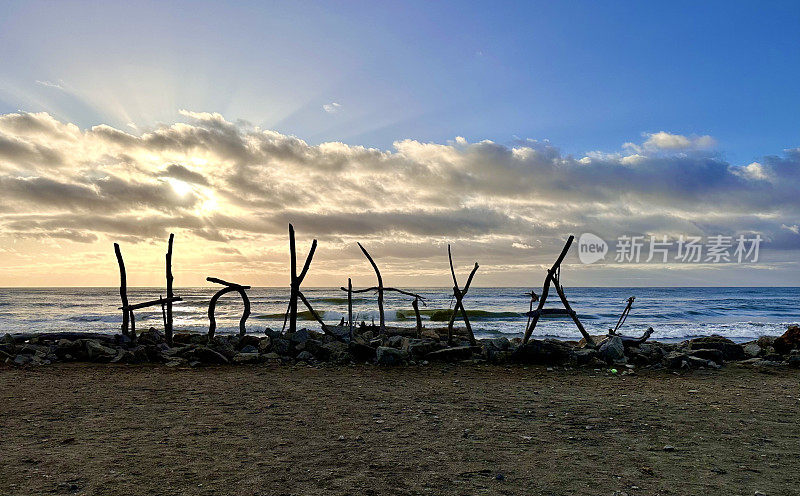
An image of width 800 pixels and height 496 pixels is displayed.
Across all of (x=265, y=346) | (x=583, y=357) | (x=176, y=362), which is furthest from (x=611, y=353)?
(x=176, y=362)

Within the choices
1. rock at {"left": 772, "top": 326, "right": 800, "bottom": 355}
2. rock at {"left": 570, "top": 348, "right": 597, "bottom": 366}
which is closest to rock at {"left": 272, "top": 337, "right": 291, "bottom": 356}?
rock at {"left": 570, "top": 348, "right": 597, "bottom": 366}

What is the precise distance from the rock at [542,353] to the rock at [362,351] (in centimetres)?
370

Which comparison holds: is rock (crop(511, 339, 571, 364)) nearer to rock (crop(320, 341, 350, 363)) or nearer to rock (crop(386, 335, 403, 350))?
rock (crop(386, 335, 403, 350))

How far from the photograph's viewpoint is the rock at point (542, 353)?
13555 mm

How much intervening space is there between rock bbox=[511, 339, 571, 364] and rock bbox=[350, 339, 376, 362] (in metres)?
3.70

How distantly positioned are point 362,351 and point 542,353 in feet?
15.0

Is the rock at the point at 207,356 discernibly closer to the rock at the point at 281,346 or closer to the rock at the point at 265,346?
the rock at the point at 265,346

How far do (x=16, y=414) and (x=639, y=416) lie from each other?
9381mm

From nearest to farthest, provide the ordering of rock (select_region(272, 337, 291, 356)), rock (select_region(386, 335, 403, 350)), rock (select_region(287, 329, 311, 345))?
1. rock (select_region(272, 337, 291, 356))
2. rock (select_region(287, 329, 311, 345))
3. rock (select_region(386, 335, 403, 350))

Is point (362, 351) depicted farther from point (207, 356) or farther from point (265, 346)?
point (207, 356)

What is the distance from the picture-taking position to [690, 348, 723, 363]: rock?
1369 centimetres

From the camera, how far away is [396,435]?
690 cm

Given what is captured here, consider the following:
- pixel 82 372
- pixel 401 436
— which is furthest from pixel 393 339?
pixel 401 436

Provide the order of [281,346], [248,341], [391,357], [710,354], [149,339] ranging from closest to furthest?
[391,357] < [710,354] < [281,346] < [149,339] < [248,341]
